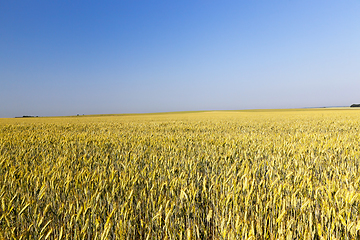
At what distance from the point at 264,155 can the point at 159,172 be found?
2360 mm

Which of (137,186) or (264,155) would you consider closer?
(137,186)

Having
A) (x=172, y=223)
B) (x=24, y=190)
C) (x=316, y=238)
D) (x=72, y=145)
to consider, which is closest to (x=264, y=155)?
(x=316, y=238)

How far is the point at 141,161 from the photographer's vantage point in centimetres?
390

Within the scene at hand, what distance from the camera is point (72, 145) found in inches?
207

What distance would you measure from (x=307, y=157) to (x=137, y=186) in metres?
3.08

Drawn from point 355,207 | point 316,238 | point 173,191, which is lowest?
point 316,238

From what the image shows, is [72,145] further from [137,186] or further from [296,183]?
[296,183]

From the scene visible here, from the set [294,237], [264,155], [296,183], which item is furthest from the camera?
[264,155]

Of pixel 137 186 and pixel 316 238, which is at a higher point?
pixel 137 186

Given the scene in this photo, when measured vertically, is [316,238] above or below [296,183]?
below

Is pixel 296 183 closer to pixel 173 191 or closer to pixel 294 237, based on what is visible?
pixel 294 237

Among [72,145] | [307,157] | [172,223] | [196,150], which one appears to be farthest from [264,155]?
[72,145]

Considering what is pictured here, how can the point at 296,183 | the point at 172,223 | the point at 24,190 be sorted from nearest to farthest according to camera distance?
the point at 172,223 < the point at 24,190 < the point at 296,183

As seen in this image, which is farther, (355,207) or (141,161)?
Result: (141,161)
